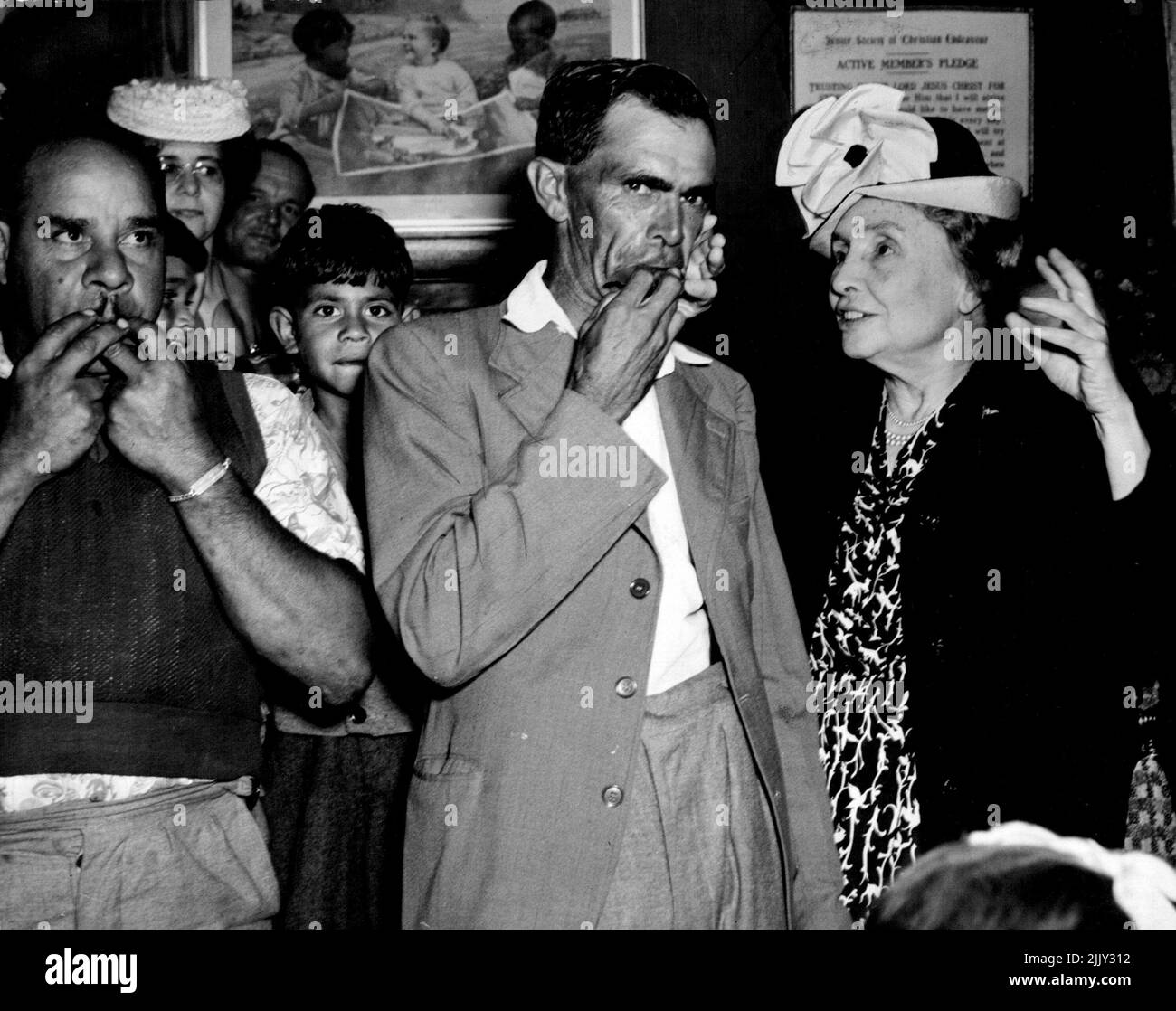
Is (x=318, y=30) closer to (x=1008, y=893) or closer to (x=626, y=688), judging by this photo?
(x=626, y=688)

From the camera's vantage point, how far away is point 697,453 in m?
1.99

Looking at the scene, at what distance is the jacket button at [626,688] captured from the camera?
176 centimetres

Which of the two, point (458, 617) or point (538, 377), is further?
point (538, 377)

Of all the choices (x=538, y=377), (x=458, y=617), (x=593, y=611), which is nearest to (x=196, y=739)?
(x=458, y=617)

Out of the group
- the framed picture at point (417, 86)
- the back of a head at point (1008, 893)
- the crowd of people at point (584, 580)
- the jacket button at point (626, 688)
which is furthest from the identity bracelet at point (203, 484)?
the framed picture at point (417, 86)

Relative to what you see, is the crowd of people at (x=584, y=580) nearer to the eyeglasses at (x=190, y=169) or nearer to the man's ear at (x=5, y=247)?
the man's ear at (x=5, y=247)

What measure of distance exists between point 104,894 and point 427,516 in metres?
0.63

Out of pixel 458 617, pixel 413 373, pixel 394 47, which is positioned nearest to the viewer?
pixel 458 617

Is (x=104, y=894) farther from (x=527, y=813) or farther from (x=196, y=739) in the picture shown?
(x=527, y=813)

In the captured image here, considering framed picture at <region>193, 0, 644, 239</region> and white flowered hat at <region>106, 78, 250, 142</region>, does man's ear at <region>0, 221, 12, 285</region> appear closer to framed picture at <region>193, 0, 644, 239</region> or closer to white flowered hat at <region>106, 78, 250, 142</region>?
white flowered hat at <region>106, 78, 250, 142</region>

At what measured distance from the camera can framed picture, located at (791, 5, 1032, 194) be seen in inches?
149

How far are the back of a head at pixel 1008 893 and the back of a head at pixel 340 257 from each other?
210cm

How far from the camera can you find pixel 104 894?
1.70 m

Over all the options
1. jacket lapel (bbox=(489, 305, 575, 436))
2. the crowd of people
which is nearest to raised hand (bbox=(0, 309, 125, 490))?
the crowd of people
